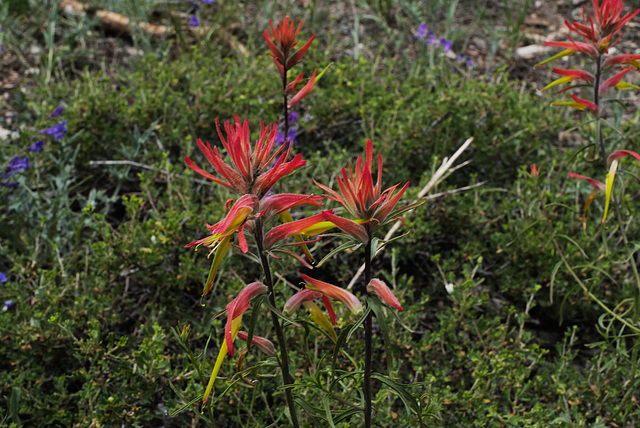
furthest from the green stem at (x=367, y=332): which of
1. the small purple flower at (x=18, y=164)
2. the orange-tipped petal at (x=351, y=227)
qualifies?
the small purple flower at (x=18, y=164)

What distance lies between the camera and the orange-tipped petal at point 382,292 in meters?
1.07

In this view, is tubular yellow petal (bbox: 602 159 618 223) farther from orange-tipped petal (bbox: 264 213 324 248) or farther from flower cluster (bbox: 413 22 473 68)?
flower cluster (bbox: 413 22 473 68)

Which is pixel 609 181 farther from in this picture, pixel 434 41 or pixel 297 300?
pixel 434 41

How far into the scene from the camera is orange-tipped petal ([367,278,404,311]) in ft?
3.50

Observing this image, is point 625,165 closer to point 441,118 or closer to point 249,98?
point 441,118

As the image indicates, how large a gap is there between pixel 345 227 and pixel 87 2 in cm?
466

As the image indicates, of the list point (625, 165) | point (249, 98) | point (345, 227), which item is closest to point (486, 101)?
point (625, 165)

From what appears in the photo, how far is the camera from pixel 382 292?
3.63 feet

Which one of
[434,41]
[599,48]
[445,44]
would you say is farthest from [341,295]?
[434,41]

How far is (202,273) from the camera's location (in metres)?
2.46

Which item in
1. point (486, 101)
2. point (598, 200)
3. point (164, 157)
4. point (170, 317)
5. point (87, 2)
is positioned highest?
point (87, 2)

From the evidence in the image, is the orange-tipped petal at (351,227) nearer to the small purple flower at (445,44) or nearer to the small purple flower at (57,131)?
the small purple flower at (57,131)

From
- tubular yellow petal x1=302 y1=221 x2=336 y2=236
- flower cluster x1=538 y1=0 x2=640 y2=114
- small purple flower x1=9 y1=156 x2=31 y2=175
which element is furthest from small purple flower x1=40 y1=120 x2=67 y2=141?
flower cluster x1=538 y1=0 x2=640 y2=114

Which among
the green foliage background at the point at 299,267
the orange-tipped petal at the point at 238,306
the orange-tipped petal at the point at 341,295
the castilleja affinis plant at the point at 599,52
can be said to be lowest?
the green foliage background at the point at 299,267
